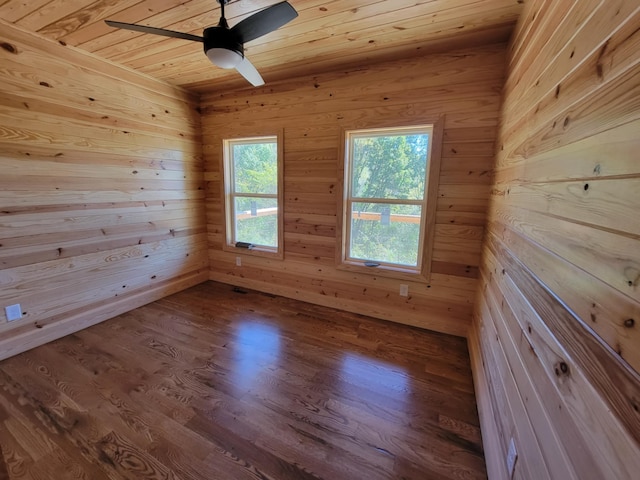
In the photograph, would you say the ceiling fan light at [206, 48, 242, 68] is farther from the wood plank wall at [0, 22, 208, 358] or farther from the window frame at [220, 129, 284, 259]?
the wood plank wall at [0, 22, 208, 358]

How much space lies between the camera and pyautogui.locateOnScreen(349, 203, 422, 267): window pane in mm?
2680

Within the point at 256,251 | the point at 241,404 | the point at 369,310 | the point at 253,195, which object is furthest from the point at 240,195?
the point at 241,404

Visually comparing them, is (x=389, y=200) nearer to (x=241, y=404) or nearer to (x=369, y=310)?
(x=369, y=310)

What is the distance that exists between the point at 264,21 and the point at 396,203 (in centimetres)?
181

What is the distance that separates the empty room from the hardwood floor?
0.05 feet

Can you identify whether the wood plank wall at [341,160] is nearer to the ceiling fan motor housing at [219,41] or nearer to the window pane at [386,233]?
the window pane at [386,233]

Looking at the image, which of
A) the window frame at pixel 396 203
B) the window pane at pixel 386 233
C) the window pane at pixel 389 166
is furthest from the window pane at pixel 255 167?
the window pane at pixel 386 233

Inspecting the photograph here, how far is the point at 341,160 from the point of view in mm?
2783

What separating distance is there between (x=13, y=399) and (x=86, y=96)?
2.46 m

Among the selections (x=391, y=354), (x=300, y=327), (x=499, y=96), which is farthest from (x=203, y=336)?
(x=499, y=96)

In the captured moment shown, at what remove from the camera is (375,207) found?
9.17ft

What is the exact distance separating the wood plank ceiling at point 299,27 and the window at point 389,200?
2.19ft

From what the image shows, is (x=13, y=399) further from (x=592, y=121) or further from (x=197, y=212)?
(x=592, y=121)

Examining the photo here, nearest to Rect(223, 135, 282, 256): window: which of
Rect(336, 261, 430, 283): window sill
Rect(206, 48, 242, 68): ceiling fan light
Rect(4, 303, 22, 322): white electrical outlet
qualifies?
Rect(336, 261, 430, 283): window sill
